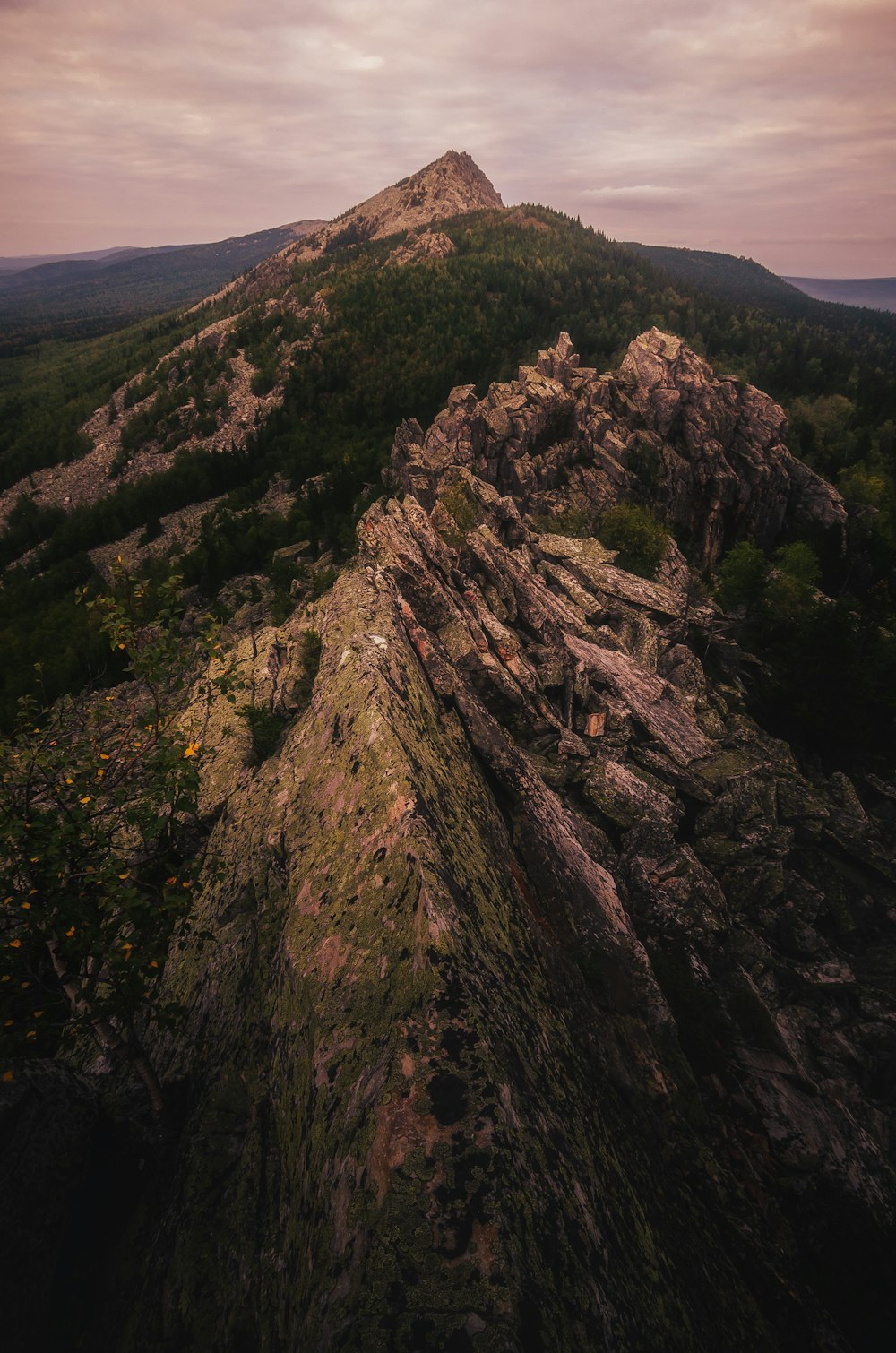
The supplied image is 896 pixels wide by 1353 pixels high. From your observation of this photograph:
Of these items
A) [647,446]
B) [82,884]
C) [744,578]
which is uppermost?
[647,446]

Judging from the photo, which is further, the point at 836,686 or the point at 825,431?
the point at 825,431

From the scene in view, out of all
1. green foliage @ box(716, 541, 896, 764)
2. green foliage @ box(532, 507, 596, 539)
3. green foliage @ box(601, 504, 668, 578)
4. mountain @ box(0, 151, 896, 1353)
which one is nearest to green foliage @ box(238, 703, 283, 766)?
mountain @ box(0, 151, 896, 1353)

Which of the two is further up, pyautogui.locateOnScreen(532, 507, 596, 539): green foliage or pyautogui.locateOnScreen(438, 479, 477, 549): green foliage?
pyautogui.locateOnScreen(438, 479, 477, 549): green foliage

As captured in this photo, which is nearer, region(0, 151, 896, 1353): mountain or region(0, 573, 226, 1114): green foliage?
region(0, 151, 896, 1353): mountain

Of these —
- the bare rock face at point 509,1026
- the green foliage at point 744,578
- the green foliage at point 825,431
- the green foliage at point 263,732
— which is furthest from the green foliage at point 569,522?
the green foliage at point 825,431

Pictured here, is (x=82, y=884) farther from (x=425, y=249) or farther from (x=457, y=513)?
(x=425, y=249)

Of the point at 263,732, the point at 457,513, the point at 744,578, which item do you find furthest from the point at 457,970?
the point at 744,578

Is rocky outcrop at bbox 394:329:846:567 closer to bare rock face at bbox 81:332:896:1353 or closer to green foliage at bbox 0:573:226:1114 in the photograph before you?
bare rock face at bbox 81:332:896:1353
